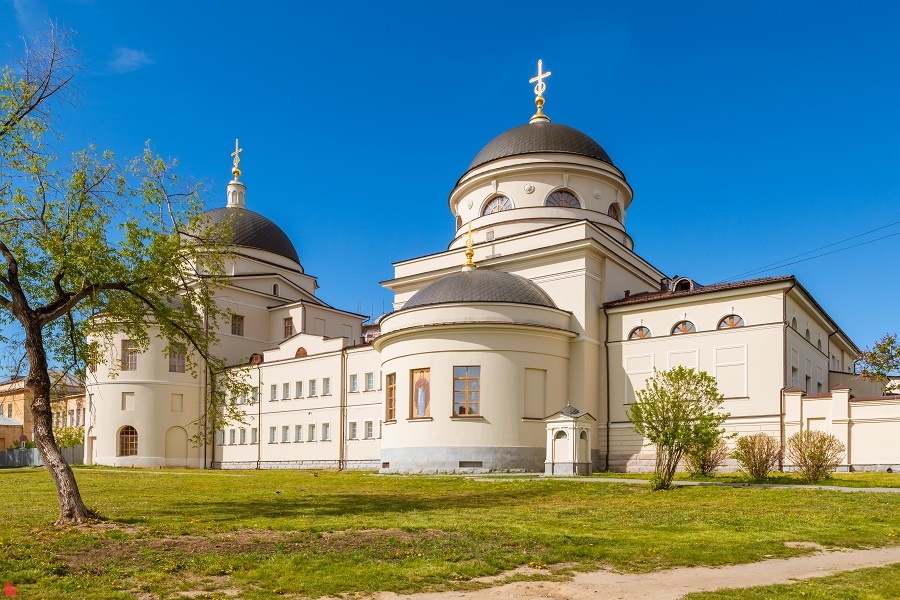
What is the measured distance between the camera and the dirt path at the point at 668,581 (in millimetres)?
9484

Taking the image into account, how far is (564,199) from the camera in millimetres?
43188

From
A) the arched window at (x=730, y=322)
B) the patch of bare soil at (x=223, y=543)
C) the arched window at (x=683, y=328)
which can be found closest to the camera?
the patch of bare soil at (x=223, y=543)

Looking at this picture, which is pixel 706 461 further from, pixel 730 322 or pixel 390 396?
pixel 390 396

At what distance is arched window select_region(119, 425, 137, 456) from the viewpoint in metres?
50.2

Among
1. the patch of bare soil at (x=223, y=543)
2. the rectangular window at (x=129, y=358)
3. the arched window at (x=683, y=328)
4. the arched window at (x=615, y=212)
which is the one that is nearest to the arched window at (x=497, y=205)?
the arched window at (x=615, y=212)

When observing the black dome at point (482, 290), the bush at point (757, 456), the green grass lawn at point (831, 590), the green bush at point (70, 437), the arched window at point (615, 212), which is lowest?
the green bush at point (70, 437)

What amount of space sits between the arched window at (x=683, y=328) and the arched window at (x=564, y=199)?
395 inches

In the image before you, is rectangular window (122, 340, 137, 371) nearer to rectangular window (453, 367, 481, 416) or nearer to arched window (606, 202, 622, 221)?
rectangular window (453, 367, 481, 416)

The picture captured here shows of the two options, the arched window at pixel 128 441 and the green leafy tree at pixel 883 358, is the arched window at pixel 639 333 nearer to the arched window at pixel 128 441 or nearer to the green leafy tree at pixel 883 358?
the green leafy tree at pixel 883 358

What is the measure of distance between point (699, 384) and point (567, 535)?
1200 centimetres

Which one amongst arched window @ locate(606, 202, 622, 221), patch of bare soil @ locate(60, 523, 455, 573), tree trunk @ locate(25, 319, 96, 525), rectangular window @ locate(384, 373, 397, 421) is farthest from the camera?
arched window @ locate(606, 202, 622, 221)

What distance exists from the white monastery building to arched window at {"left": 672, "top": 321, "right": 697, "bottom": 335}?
0.05m

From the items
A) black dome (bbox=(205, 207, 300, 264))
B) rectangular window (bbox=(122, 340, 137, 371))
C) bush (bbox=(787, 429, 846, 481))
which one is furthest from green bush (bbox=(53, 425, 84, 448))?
bush (bbox=(787, 429, 846, 481))

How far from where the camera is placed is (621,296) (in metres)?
39.9
